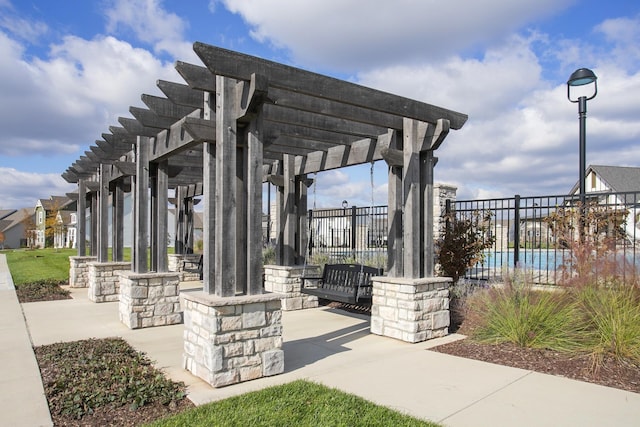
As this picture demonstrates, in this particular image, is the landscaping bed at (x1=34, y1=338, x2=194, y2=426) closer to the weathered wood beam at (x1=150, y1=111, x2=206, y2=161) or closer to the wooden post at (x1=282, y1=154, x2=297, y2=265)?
the weathered wood beam at (x1=150, y1=111, x2=206, y2=161)

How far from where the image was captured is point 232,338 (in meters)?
4.30

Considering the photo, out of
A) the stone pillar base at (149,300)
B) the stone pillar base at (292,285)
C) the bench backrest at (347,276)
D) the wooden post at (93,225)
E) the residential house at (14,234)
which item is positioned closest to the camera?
the stone pillar base at (149,300)

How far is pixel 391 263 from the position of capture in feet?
21.4

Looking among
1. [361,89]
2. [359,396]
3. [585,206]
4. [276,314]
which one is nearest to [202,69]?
[361,89]

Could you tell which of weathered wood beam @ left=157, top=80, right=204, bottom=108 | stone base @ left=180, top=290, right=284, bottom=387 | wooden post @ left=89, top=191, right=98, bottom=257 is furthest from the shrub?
wooden post @ left=89, top=191, right=98, bottom=257

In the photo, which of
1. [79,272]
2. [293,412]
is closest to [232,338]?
[293,412]

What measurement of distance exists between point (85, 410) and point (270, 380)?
164 cm

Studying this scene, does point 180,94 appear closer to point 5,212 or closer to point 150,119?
point 150,119

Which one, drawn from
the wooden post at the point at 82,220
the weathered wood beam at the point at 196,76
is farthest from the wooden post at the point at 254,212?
the wooden post at the point at 82,220

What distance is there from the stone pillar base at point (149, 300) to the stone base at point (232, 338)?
239 centimetres

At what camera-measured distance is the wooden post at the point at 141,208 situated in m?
7.16

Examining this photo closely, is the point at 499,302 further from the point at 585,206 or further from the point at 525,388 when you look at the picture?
the point at 585,206

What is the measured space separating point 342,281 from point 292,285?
114 centimetres

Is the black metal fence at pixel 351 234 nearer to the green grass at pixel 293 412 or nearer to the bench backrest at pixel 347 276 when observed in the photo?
the bench backrest at pixel 347 276
